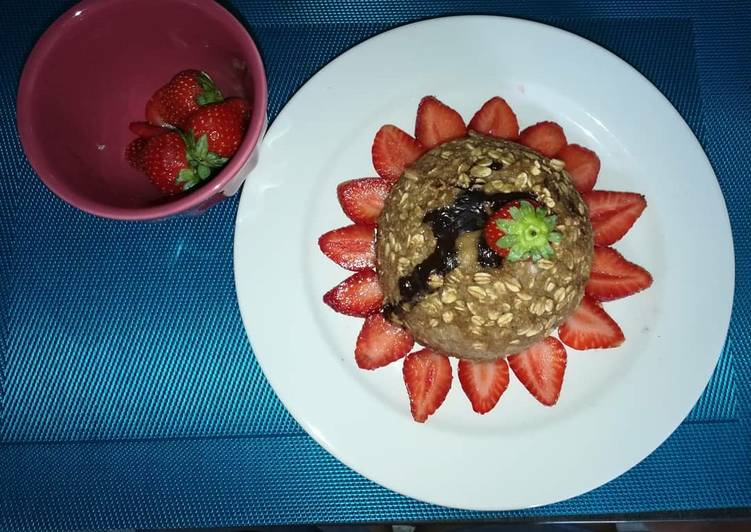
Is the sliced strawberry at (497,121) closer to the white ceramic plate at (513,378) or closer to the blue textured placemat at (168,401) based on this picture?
the white ceramic plate at (513,378)

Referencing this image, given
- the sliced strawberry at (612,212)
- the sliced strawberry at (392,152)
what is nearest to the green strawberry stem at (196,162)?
the sliced strawberry at (392,152)

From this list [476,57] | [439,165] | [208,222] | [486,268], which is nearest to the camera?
[486,268]

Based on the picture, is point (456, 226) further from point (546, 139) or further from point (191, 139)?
point (191, 139)

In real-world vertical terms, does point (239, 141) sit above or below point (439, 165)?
below

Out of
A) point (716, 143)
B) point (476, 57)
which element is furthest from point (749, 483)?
point (476, 57)

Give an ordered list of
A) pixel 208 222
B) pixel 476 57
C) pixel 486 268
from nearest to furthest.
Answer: pixel 486 268 → pixel 476 57 → pixel 208 222

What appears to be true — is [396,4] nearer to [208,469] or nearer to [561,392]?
[561,392]
